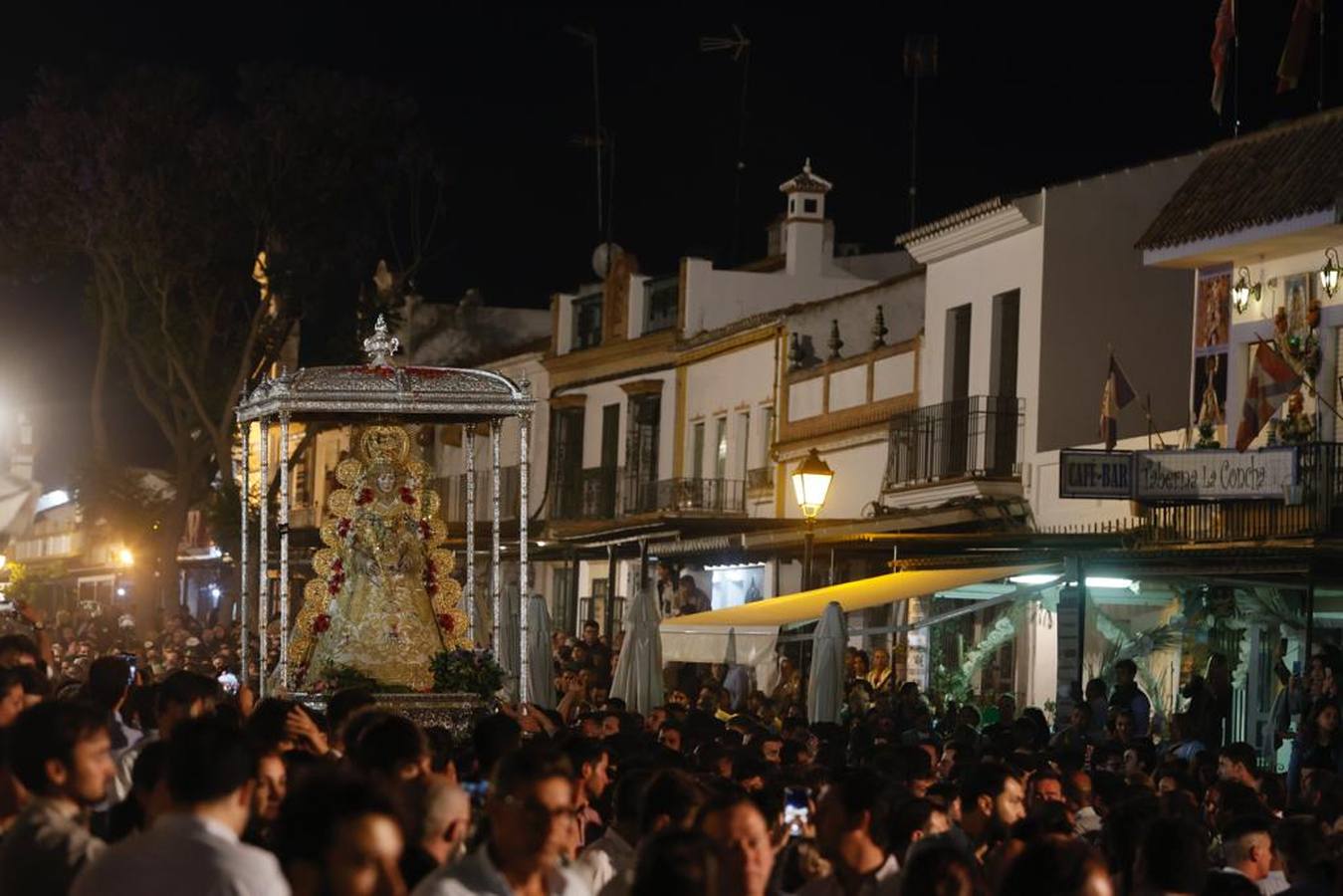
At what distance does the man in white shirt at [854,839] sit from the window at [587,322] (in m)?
37.5

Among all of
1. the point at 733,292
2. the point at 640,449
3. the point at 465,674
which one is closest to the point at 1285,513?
the point at 465,674

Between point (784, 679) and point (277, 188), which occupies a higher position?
point (277, 188)

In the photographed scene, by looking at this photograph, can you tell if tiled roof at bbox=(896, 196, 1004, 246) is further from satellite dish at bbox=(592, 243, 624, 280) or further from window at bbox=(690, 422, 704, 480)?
satellite dish at bbox=(592, 243, 624, 280)

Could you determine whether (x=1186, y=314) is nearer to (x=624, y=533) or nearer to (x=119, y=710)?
(x=624, y=533)

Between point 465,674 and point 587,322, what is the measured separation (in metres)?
25.2

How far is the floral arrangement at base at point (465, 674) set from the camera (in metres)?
22.0

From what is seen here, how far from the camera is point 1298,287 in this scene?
25.4m

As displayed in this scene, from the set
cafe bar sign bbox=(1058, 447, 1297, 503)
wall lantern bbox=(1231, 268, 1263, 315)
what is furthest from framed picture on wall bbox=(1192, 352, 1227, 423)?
cafe bar sign bbox=(1058, 447, 1297, 503)

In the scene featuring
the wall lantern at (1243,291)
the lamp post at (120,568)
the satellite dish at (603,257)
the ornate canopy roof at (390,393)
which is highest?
the satellite dish at (603,257)

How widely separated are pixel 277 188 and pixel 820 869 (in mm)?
36246

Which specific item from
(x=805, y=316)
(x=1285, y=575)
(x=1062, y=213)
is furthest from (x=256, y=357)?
(x=1285, y=575)

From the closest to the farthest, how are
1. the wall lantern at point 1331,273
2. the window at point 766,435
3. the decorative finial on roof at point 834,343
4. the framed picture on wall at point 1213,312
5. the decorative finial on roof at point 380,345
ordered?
the decorative finial on roof at point 380,345 < the wall lantern at point 1331,273 < the framed picture on wall at point 1213,312 < the decorative finial on roof at point 834,343 < the window at point 766,435

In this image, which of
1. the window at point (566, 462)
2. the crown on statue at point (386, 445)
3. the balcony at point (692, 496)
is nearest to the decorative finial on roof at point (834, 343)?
the balcony at point (692, 496)

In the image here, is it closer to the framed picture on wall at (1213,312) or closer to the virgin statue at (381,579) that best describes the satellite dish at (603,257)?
the framed picture on wall at (1213,312)
